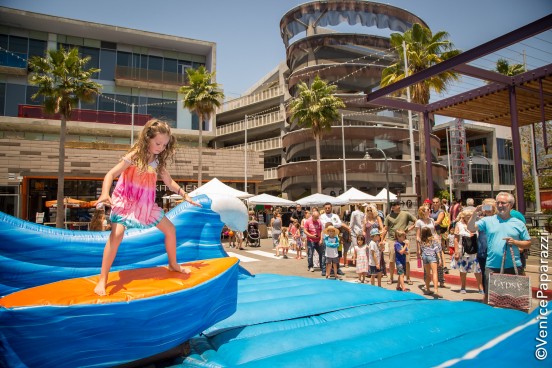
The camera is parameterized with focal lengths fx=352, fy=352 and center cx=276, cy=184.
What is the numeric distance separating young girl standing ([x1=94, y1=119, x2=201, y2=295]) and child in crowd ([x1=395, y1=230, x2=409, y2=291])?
214 inches

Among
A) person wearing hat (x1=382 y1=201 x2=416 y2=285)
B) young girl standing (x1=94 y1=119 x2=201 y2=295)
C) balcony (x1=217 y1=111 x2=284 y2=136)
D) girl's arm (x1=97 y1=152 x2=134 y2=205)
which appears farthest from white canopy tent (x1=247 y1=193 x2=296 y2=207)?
balcony (x1=217 y1=111 x2=284 y2=136)

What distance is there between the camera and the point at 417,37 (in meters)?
20.1

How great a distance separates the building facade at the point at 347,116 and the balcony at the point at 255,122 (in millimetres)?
359

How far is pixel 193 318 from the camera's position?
291 cm

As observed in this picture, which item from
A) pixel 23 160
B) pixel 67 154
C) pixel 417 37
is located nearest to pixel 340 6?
pixel 417 37

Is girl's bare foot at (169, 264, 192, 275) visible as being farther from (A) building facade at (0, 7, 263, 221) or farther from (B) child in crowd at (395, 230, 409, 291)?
(A) building facade at (0, 7, 263, 221)

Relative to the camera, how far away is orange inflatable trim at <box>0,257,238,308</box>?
2.38 m

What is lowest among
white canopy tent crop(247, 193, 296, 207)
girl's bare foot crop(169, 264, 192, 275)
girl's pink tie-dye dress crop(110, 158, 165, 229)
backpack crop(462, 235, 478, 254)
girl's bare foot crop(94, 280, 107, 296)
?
backpack crop(462, 235, 478, 254)

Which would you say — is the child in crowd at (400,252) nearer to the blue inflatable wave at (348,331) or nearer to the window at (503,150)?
the blue inflatable wave at (348,331)

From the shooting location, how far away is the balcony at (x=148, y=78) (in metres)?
32.2

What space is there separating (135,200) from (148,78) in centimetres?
3348

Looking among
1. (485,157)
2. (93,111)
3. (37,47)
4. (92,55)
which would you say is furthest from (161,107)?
(485,157)

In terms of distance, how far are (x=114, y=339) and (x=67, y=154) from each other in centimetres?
2626

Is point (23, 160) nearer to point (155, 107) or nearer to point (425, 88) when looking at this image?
point (155, 107)
